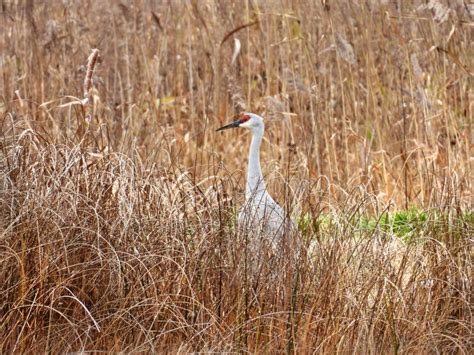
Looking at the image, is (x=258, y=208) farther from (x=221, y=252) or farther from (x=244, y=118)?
(x=244, y=118)

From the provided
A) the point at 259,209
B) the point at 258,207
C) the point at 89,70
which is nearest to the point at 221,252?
the point at 258,207

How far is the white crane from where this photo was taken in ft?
13.7

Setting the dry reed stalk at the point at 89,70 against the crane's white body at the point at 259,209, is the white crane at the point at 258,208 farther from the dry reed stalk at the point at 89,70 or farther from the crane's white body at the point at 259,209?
the dry reed stalk at the point at 89,70

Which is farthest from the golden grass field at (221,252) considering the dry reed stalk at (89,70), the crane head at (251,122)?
the crane head at (251,122)

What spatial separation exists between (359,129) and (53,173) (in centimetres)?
297

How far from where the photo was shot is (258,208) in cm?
432

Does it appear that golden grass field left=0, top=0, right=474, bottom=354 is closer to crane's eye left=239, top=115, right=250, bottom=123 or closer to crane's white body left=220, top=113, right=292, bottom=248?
crane's white body left=220, top=113, right=292, bottom=248

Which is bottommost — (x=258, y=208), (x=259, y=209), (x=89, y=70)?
(x=259, y=209)

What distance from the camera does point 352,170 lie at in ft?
21.8

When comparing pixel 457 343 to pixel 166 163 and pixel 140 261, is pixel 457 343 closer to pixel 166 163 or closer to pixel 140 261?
pixel 140 261

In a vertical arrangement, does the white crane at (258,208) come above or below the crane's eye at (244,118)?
below

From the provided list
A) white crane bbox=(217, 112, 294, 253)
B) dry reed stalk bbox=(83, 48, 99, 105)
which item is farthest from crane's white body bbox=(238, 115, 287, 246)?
dry reed stalk bbox=(83, 48, 99, 105)

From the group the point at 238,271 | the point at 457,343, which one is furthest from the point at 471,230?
the point at 238,271

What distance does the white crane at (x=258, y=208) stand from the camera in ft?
13.7
